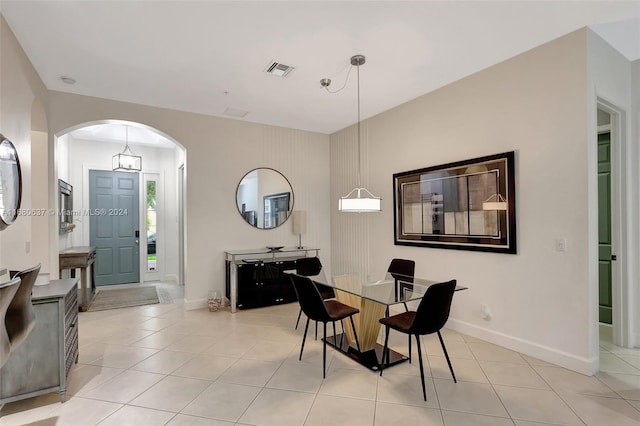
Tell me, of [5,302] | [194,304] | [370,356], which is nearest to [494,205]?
[370,356]

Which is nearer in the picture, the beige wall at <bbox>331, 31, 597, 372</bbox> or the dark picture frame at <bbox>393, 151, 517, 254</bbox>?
the beige wall at <bbox>331, 31, 597, 372</bbox>

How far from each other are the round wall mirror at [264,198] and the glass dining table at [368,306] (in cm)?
226

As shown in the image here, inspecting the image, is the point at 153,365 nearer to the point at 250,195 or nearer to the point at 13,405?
the point at 13,405

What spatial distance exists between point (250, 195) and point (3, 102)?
3.12 m

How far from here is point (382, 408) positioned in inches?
88.7

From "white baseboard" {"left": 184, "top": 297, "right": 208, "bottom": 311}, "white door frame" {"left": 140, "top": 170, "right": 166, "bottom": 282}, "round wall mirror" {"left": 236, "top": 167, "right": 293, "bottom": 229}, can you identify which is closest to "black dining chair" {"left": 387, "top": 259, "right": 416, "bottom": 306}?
"round wall mirror" {"left": 236, "top": 167, "right": 293, "bottom": 229}

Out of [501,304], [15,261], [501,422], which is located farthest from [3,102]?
[501,304]

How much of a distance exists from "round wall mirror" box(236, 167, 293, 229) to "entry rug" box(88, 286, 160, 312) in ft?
6.68

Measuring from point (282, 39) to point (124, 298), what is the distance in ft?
15.8

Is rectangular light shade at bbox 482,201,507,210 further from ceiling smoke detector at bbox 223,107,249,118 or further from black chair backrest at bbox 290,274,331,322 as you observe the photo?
ceiling smoke detector at bbox 223,107,249,118

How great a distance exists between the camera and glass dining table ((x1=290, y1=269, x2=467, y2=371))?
284cm

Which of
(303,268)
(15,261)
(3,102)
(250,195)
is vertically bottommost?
(303,268)

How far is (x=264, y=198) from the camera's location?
5348 millimetres

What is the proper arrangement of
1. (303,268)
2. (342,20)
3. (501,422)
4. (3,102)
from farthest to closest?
(303,268), (342,20), (3,102), (501,422)
